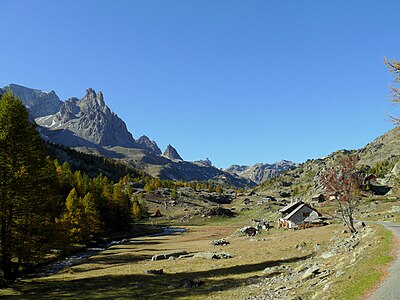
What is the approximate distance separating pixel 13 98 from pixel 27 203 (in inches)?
396

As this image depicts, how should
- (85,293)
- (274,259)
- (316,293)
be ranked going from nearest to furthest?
1. (316,293)
2. (85,293)
3. (274,259)

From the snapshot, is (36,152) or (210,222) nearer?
(36,152)

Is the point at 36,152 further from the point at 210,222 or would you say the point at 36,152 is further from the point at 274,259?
the point at 210,222

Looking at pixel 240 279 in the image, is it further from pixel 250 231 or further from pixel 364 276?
pixel 250 231

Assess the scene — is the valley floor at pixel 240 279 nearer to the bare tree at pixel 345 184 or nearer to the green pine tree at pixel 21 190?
the green pine tree at pixel 21 190

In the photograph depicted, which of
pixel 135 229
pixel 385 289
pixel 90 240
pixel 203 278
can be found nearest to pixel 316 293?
pixel 385 289

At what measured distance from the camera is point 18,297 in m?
27.1

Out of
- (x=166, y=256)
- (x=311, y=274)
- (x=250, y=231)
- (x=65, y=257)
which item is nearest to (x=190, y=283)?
(x=311, y=274)

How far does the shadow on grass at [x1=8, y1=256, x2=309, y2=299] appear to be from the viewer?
29.1 meters

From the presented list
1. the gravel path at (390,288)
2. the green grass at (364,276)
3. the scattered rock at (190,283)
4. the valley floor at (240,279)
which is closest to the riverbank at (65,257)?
the valley floor at (240,279)

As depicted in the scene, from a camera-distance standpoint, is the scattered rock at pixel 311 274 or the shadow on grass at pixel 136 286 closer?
the scattered rock at pixel 311 274

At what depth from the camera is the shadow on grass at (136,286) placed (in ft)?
95.4

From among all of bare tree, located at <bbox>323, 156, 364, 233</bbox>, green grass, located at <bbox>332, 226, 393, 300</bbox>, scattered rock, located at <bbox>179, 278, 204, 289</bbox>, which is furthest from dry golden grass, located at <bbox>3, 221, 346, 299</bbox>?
green grass, located at <bbox>332, 226, 393, 300</bbox>

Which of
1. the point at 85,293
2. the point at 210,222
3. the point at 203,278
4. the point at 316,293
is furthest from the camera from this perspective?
the point at 210,222
